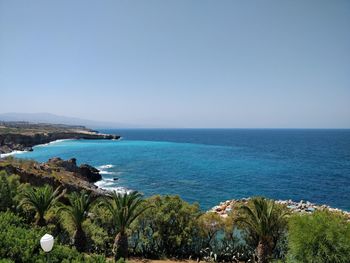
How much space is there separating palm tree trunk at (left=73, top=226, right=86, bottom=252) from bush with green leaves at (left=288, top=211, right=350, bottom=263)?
484 inches

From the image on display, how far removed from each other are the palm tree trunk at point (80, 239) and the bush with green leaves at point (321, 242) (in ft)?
40.3

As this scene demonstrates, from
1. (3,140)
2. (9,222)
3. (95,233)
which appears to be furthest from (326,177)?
(3,140)

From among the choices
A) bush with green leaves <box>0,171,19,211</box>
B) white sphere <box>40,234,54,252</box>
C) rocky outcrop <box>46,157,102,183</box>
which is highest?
white sphere <box>40,234,54,252</box>

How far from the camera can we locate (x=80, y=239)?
Answer: 66.2ft

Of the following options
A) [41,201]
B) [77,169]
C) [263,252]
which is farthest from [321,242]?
[77,169]

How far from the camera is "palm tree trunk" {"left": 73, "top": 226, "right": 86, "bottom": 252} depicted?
65.8ft

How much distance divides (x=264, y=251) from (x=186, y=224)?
5607mm

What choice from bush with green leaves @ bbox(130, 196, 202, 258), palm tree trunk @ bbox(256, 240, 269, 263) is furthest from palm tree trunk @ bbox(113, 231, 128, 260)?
palm tree trunk @ bbox(256, 240, 269, 263)

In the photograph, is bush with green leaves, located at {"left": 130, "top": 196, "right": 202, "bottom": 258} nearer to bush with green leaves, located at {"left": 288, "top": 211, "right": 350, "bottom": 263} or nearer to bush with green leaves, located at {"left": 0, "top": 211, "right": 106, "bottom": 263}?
bush with green leaves, located at {"left": 288, "top": 211, "right": 350, "bottom": 263}

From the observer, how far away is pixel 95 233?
21.8 m

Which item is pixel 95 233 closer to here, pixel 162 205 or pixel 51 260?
pixel 162 205

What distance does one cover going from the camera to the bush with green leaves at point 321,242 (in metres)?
13.8

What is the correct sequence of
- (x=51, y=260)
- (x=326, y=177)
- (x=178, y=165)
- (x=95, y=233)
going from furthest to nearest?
(x=178, y=165) → (x=326, y=177) → (x=95, y=233) → (x=51, y=260)

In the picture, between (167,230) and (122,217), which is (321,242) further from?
(167,230)
